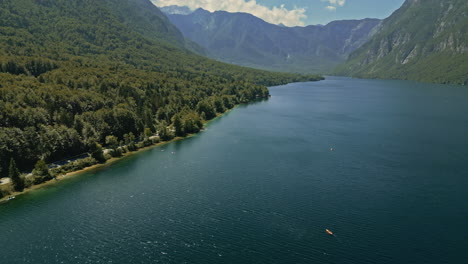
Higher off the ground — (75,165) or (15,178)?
(15,178)

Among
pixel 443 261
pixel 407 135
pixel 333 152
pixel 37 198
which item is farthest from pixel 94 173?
pixel 407 135

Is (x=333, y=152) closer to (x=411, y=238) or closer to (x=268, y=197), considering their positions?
(x=268, y=197)

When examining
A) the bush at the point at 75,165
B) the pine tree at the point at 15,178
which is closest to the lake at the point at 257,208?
the pine tree at the point at 15,178

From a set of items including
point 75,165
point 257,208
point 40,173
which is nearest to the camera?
point 257,208

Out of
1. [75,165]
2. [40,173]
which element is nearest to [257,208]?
[75,165]

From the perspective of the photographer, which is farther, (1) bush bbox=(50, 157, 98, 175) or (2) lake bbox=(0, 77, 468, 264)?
(1) bush bbox=(50, 157, 98, 175)

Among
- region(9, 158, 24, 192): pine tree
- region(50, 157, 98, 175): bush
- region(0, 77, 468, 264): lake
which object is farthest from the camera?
region(50, 157, 98, 175): bush

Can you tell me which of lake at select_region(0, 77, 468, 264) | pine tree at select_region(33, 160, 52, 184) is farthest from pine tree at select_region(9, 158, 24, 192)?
lake at select_region(0, 77, 468, 264)

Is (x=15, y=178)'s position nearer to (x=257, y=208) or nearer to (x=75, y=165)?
(x=75, y=165)

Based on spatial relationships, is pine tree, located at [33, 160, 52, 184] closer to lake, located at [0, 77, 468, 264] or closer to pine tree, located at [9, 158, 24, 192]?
pine tree, located at [9, 158, 24, 192]
